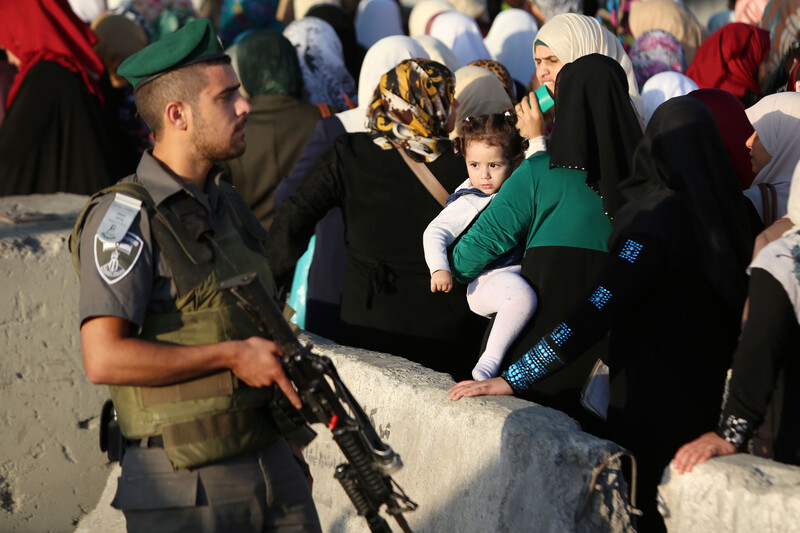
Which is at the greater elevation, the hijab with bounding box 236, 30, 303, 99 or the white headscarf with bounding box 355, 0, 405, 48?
the hijab with bounding box 236, 30, 303, 99

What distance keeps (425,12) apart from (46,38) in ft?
11.7

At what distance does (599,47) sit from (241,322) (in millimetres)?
2000

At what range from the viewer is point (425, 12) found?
7816mm

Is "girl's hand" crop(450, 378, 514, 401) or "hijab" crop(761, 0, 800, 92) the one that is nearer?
"girl's hand" crop(450, 378, 514, 401)

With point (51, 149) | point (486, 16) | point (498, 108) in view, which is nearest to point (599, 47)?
point (498, 108)

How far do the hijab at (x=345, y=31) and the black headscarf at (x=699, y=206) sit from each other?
4654 millimetres

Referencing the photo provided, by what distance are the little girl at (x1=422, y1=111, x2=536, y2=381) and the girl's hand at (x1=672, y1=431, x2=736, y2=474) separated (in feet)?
2.51

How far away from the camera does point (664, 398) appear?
8.18 ft

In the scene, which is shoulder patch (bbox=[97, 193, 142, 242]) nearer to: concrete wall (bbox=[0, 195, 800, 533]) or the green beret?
the green beret

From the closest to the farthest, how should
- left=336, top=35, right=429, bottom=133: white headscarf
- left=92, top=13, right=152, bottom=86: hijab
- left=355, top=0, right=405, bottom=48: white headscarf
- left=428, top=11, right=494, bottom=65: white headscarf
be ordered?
left=336, top=35, right=429, bottom=133: white headscarf → left=92, top=13, right=152, bottom=86: hijab → left=428, top=11, right=494, bottom=65: white headscarf → left=355, top=0, right=405, bottom=48: white headscarf

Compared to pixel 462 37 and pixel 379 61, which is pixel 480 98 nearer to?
pixel 379 61

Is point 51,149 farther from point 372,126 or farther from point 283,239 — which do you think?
point 372,126

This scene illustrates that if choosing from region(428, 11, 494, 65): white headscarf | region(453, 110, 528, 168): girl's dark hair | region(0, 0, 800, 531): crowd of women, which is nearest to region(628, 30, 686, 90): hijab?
region(0, 0, 800, 531): crowd of women

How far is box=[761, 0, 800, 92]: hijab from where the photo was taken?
15.5 feet
